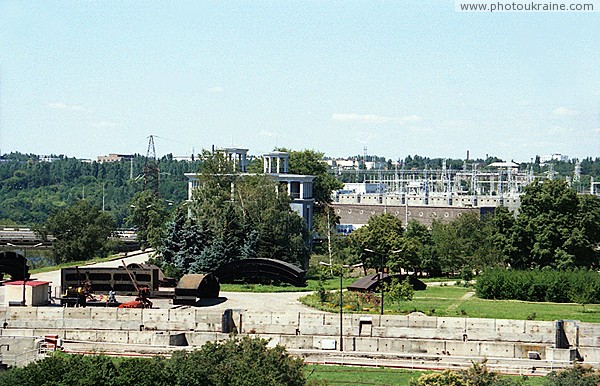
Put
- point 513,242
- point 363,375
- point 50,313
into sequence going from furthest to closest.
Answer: point 513,242
point 50,313
point 363,375

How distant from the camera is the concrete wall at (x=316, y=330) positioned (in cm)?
4081

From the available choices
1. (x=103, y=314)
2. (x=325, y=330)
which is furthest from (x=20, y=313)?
(x=325, y=330)

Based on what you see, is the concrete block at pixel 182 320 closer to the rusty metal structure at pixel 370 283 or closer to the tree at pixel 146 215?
the rusty metal structure at pixel 370 283

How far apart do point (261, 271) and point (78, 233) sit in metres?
26.1

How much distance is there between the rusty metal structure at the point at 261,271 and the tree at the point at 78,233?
22258 mm

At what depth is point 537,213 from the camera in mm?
64500

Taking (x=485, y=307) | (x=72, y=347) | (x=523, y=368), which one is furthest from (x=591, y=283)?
(x=72, y=347)

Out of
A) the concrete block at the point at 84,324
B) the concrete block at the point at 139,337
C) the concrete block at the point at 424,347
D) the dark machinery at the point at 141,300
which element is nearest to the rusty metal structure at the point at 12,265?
the dark machinery at the point at 141,300

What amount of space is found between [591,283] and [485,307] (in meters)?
7.54

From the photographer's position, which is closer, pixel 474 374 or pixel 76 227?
pixel 474 374

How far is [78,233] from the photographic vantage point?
8038 centimetres

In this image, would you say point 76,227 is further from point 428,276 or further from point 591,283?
point 591,283

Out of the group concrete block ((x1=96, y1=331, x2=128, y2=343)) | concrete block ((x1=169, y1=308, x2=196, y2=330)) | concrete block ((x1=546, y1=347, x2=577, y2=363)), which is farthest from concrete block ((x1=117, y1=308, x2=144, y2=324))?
concrete block ((x1=546, y1=347, x2=577, y2=363))

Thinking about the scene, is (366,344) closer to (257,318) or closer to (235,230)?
(257,318)
